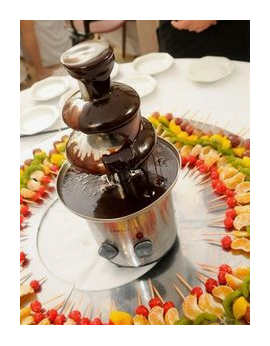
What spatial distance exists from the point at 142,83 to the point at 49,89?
2.41ft

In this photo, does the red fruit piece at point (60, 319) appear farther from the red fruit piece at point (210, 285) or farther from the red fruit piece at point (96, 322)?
the red fruit piece at point (210, 285)

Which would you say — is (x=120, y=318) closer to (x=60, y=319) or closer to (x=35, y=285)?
(x=60, y=319)

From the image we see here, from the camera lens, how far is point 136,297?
5.64ft

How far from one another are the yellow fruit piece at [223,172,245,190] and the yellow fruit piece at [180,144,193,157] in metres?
0.33

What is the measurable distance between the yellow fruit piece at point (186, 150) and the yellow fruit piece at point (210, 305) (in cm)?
88

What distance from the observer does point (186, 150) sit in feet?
7.59

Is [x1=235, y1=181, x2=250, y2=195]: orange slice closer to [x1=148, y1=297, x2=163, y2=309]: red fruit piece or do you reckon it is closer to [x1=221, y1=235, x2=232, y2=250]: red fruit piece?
[x1=221, y1=235, x2=232, y2=250]: red fruit piece

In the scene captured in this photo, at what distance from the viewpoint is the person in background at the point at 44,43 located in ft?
17.8

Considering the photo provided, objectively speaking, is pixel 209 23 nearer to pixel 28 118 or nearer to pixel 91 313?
pixel 28 118

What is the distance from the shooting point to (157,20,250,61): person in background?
3.08m

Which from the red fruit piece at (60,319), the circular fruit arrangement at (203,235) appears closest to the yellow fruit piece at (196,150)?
the circular fruit arrangement at (203,235)

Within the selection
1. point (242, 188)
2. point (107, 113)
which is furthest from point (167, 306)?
point (107, 113)
